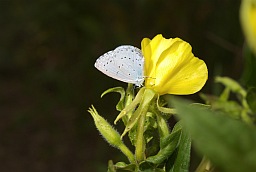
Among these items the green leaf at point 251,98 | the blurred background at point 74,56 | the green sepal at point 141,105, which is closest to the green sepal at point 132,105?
the green sepal at point 141,105

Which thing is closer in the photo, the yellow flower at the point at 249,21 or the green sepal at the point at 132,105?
the yellow flower at the point at 249,21

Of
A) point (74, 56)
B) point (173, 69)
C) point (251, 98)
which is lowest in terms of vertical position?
point (74, 56)

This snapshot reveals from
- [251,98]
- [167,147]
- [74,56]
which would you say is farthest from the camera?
[74,56]

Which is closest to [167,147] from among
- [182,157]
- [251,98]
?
[182,157]

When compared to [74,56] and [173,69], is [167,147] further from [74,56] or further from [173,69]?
[74,56]

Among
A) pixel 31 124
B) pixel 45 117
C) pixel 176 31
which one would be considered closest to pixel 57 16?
pixel 176 31

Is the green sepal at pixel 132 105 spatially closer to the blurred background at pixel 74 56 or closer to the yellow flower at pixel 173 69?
the yellow flower at pixel 173 69

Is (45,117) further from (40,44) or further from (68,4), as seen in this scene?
(68,4)
